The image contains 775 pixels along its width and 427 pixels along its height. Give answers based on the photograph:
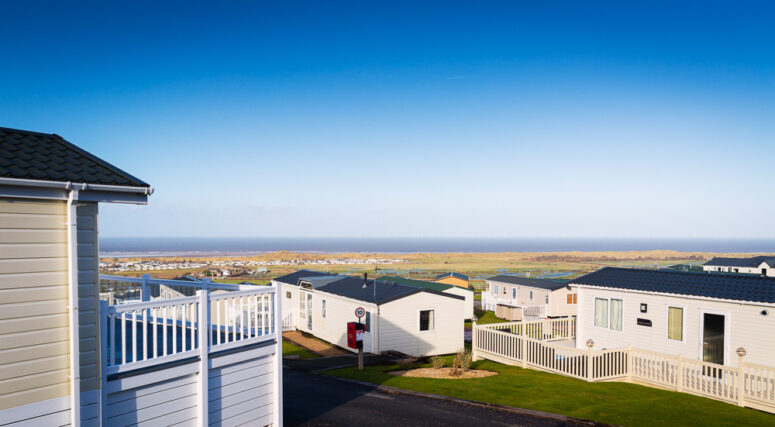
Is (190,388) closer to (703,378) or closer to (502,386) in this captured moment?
(502,386)

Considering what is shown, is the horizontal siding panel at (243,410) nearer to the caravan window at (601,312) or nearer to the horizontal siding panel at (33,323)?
the horizontal siding panel at (33,323)

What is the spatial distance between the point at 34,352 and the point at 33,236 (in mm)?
1328

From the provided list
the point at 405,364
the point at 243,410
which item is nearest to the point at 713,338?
the point at 405,364

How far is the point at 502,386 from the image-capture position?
48.8 ft

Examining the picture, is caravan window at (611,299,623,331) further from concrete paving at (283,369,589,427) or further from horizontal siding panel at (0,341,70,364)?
horizontal siding panel at (0,341,70,364)

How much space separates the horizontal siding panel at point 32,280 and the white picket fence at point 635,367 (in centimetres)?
1397

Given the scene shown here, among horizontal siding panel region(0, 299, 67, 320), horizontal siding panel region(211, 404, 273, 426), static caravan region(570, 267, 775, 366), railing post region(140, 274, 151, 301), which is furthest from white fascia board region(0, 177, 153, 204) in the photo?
static caravan region(570, 267, 775, 366)

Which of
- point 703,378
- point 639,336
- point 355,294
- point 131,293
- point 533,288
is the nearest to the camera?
point 131,293

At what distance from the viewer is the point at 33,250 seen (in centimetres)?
617

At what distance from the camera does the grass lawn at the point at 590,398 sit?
38.1 ft

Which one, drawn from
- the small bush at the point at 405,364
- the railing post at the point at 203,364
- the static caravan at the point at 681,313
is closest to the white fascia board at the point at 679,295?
the static caravan at the point at 681,313

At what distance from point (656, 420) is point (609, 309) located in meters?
7.73

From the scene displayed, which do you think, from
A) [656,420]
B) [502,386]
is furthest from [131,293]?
[656,420]

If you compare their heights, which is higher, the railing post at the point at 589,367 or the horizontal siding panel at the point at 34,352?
the horizontal siding panel at the point at 34,352
